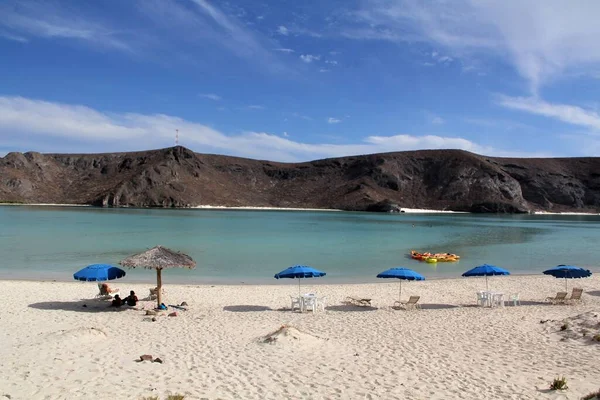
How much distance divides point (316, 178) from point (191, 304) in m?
141

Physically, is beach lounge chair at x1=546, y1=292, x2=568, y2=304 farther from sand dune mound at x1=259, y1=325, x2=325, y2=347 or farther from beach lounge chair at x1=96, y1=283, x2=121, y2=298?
beach lounge chair at x1=96, y1=283, x2=121, y2=298

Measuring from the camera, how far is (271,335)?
1127 cm

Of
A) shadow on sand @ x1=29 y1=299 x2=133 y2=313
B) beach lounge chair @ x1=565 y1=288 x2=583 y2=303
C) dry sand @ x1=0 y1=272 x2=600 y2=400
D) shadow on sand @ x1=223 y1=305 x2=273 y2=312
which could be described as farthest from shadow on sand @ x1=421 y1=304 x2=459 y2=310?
shadow on sand @ x1=29 y1=299 x2=133 y2=313

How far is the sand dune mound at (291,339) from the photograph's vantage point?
10773mm

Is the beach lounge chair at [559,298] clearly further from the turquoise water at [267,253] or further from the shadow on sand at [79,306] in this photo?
the shadow on sand at [79,306]

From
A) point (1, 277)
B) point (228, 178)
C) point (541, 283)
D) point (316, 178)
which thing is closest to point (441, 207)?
point (316, 178)

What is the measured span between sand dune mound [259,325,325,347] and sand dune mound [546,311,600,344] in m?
6.01

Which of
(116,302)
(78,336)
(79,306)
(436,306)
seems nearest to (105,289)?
(79,306)

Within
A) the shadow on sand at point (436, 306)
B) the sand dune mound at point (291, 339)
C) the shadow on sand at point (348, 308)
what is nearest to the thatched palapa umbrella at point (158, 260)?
the shadow on sand at point (348, 308)

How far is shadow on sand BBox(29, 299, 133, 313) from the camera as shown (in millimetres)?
15143

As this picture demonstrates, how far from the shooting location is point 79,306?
15.6m

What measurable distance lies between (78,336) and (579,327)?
1192cm

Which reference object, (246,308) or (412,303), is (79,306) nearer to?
(246,308)

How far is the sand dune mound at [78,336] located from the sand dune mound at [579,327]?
1093cm
